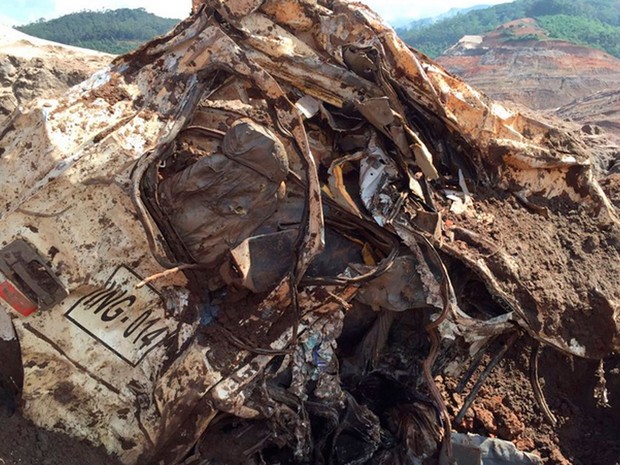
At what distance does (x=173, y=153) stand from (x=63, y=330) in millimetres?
994

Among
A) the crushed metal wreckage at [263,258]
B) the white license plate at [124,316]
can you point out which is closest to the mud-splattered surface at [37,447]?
the crushed metal wreckage at [263,258]

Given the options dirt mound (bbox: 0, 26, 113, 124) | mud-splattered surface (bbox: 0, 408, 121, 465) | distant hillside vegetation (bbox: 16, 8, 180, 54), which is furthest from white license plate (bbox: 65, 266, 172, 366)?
distant hillside vegetation (bbox: 16, 8, 180, 54)

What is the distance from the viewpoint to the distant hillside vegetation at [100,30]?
17281mm

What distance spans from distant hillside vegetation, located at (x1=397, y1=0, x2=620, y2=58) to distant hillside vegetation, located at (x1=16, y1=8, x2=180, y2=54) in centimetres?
1567

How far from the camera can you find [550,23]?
2938 cm

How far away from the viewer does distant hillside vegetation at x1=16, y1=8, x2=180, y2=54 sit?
56.7 feet

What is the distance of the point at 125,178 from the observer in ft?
8.91

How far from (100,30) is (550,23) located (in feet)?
72.3

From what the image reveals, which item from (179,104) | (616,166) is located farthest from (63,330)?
(616,166)

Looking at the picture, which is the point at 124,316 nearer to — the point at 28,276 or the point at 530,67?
the point at 28,276

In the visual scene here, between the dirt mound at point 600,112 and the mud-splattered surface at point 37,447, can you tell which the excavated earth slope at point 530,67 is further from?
the mud-splattered surface at point 37,447

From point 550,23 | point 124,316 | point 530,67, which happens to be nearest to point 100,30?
point 530,67

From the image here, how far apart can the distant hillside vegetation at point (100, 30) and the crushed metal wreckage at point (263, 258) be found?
14.5 metres

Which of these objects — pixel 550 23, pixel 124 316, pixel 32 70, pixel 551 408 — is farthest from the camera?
pixel 550 23
